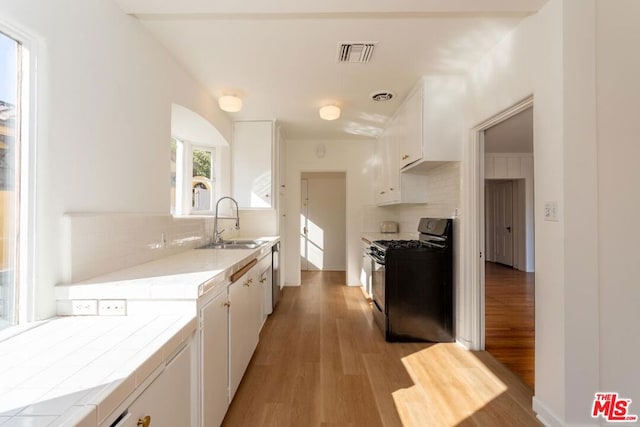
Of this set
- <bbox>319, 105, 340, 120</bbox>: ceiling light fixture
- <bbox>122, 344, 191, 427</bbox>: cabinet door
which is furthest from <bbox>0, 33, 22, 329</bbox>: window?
<bbox>319, 105, 340, 120</bbox>: ceiling light fixture

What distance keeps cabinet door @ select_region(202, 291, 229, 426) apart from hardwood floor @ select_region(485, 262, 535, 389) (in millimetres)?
2108

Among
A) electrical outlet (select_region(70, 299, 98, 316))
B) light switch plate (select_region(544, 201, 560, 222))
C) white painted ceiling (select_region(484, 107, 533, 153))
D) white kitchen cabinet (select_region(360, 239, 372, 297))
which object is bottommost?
white kitchen cabinet (select_region(360, 239, 372, 297))

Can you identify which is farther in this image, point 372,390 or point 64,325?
point 372,390

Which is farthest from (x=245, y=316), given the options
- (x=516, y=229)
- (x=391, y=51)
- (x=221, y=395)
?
(x=516, y=229)

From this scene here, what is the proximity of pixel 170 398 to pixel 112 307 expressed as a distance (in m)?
0.47

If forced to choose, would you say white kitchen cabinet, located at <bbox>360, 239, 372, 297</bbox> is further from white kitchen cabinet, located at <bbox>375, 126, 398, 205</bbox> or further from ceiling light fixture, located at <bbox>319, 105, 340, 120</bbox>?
→ ceiling light fixture, located at <bbox>319, 105, 340, 120</bbox>

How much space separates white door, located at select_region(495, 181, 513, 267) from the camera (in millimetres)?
7066

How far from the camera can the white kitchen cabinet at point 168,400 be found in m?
0.85

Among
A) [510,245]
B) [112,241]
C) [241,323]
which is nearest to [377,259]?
[241,323]

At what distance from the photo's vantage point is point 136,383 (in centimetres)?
81

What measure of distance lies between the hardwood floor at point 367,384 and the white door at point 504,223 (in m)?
5.41

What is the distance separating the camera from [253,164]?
4023 mm

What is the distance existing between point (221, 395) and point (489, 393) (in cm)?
175

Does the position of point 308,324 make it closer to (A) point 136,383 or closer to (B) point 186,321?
(B) point 186,321
